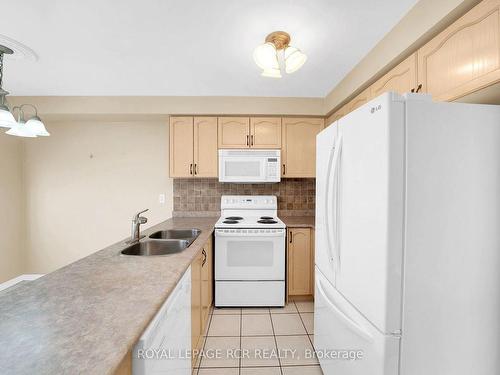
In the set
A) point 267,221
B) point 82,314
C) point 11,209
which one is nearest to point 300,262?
point 267,221

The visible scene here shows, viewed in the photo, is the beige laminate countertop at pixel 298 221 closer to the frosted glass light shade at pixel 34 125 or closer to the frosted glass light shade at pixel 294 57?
the frosted glass light shade at pixel 294 57

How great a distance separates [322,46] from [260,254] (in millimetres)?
1892

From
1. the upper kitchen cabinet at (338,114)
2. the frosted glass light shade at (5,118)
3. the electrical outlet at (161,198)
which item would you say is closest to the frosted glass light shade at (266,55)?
the upper kitchen cabinet at (338,114)

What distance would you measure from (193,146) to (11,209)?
96.3 inches

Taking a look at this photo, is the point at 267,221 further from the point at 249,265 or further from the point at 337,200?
the point at 337,200

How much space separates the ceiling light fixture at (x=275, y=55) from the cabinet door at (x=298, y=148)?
1268mm

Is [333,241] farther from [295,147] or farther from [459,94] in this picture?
[295,147]

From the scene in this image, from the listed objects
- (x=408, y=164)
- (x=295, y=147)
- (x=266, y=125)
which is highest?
(x=266, y=125)

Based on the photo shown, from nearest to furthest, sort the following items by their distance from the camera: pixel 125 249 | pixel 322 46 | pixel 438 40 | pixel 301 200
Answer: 1. pixel 438 40
2. pixel 125 249
3. pixel 322 46
4. pixel 301 200

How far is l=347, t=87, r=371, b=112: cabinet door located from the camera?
1979 millimetres

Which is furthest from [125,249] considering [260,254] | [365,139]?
[365,139]

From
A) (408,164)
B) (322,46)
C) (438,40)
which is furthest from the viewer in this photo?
(322,46)

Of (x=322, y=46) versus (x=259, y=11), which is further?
(x=322, y=46)

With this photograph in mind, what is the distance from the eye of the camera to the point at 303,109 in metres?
2.75
